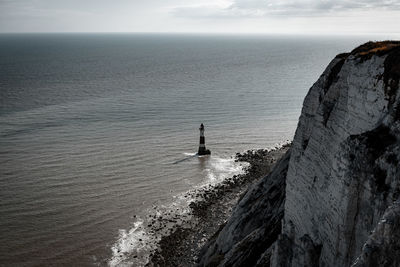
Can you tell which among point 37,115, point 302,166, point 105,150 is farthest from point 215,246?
point 37,115

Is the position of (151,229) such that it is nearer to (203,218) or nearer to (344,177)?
(203,218)

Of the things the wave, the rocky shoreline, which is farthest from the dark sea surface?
the rocky shoreline

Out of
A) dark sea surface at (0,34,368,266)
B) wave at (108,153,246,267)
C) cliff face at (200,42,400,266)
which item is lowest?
wave at (108,153,246,267)

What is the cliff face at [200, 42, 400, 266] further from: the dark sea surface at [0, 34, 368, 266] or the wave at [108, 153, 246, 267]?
the dark sea surface at [0, 34, 368, 266]

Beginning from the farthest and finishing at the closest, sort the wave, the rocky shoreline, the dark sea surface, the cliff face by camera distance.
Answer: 1. the dark sea surface
2. the wave
3. the rocky shoreline
4. the cliff face

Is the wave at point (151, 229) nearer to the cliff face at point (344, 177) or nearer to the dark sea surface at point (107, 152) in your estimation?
the dark sea surface at point (107, 152)

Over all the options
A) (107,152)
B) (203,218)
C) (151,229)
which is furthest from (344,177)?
(107,152)

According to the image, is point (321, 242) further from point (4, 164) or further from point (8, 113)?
point (8, 113)

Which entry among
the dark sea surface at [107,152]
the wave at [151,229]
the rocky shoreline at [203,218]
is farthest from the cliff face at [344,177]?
the dark sea surface at [107,152]
